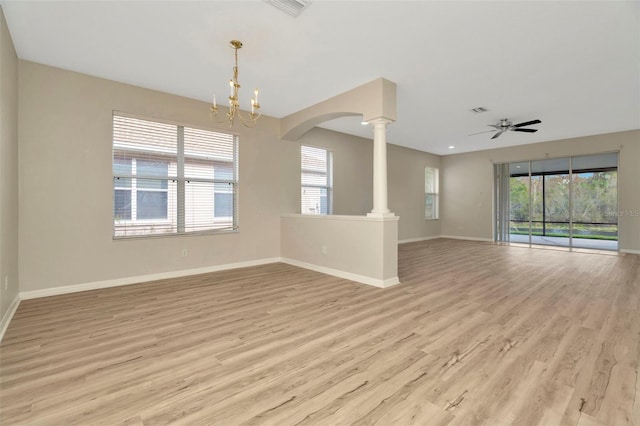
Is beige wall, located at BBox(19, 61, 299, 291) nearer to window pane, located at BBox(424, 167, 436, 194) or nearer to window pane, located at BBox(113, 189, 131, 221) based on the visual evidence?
window pane, located at BBox(113, 189, 131, 221)

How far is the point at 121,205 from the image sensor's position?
4.26m

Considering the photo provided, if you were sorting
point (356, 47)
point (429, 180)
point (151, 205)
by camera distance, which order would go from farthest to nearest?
point (429, 180)
point (151, 205)
point (356, 47)

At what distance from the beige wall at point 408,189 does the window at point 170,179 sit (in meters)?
4.90

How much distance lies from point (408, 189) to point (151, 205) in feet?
23.0

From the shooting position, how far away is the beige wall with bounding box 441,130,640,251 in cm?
686

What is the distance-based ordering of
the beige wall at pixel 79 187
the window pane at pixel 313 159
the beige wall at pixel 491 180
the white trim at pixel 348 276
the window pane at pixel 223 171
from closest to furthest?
the beige wall at pixel 79 187 < the white trim at pixel 348 276 < the window pane at pixel 223 171 < the window pane at pixel 313 159 < the beige wall at pixel 491 180

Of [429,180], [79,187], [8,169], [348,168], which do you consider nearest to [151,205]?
[79,187]

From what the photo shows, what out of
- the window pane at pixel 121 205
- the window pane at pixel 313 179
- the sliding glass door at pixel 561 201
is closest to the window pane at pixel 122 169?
Result: the window pane at pixel 121 205

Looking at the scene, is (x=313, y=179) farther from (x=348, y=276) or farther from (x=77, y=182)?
(x=77, y=182)

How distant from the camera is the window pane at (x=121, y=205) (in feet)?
13.8

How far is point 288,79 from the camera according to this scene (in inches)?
163

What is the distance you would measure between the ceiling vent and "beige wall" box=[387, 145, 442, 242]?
20.2 feet

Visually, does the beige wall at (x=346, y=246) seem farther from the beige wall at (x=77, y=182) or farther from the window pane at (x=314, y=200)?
the beige wall at (x=77, y=182)

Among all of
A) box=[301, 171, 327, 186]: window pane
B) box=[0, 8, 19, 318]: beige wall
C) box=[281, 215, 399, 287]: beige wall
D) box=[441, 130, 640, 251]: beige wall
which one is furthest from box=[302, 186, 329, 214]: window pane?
box=[441, 130, 640, 251]: beige wall
